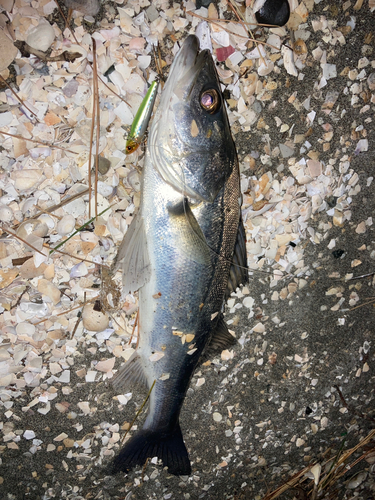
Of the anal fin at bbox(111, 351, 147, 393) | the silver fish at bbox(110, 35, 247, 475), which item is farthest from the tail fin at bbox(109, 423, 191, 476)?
the anal fin at bbox(111, 351, 147, 393)

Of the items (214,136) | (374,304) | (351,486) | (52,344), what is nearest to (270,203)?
(214,136)

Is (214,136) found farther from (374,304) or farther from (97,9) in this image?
(374,304)

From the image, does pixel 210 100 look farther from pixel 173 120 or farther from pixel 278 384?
pixel 278 384

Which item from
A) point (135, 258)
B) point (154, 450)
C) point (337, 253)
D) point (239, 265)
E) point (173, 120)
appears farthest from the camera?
point (337, 253)

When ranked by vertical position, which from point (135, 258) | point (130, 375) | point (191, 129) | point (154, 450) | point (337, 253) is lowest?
point (154, 450)

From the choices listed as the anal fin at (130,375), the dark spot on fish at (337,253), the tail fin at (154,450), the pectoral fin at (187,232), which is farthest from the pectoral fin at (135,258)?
the dark spot on fish at (337,253)

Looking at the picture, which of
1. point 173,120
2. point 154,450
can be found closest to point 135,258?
point 173,120

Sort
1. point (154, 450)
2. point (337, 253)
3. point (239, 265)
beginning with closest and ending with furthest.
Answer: point (239, 265) → point (154, 450) → point (337, 253)
